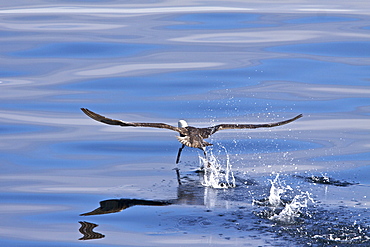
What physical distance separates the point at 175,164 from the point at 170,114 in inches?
134

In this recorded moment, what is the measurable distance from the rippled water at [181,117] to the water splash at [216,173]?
4.7 inches

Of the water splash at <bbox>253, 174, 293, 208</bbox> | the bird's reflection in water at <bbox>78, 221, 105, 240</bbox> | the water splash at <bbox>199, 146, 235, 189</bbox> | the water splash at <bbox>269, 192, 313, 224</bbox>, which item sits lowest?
the bird's reflection in water at <bbox>78, 221, 105, 240</bbox>

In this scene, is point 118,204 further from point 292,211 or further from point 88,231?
point 292,211

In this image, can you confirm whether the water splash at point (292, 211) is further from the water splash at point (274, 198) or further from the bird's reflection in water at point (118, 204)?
the bird's reflection in water at point (118, 204)

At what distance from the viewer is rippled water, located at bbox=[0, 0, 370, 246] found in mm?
8055

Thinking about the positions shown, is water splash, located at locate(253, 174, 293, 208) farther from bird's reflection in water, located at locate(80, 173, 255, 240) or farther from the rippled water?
bird's reflection in water, located at locate(80, 173, 255, 240)

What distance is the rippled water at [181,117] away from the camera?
26.4ft

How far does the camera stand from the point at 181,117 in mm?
13984

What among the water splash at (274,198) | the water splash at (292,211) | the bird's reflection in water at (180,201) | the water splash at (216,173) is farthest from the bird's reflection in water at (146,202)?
the water splash at (292,211)

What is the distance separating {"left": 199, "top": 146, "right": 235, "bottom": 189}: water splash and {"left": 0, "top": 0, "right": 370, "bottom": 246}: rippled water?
0.12 metres

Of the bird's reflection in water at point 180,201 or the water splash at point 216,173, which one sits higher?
the water splash at point 216,173

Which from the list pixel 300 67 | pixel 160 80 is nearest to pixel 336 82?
pixel 300 67

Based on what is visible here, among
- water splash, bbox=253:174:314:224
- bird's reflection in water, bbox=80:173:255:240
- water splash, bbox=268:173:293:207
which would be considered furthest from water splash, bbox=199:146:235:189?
water splash, bbox=253:174:314:224

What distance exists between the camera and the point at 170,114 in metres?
14.2
